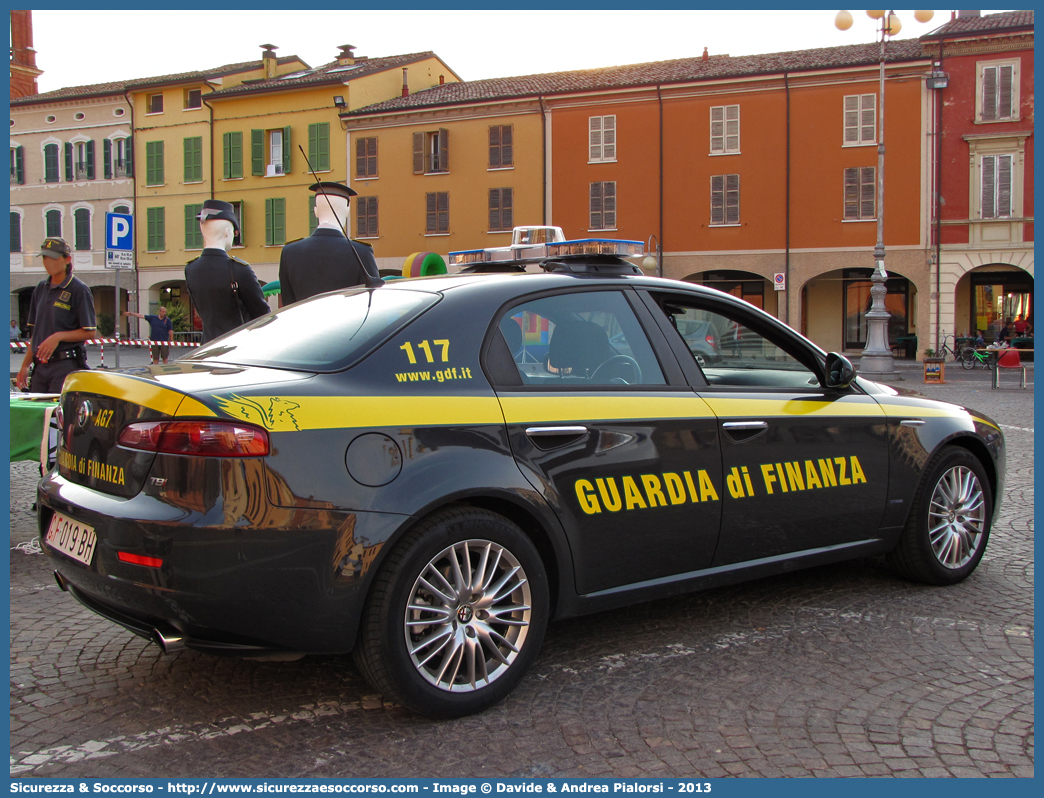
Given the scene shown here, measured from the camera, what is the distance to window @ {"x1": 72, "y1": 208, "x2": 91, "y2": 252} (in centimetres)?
4391

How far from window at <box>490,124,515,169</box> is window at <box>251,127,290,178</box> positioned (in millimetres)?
9525

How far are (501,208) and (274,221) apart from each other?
10.4 meters

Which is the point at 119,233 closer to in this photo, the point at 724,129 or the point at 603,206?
the point at 603,206

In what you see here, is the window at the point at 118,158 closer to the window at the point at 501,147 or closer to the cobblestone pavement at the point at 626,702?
the window at the point at 501,147

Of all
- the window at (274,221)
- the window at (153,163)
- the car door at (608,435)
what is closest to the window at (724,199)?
the window at (274,221)

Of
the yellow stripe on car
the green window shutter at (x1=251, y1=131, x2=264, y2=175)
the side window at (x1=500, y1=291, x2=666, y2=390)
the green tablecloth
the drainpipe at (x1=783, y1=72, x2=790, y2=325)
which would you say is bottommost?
the green tablecloth

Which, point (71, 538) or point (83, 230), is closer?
point (71, 538)

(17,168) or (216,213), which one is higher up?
(17,168)

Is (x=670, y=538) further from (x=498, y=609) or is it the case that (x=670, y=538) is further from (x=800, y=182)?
(x=800, y=182)

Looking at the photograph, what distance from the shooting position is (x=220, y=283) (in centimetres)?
571

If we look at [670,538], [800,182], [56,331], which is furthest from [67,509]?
[800,182]

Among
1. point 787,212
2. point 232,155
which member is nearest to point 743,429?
point 787,212

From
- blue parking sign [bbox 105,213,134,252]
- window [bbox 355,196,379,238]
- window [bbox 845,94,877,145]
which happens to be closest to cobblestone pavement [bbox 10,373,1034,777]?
blue parking sign [bbox 105,213,134,252]

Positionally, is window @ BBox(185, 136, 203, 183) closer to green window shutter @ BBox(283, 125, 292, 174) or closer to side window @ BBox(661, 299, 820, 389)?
green window shutter @ BBox(283, 125, 292, 174)
